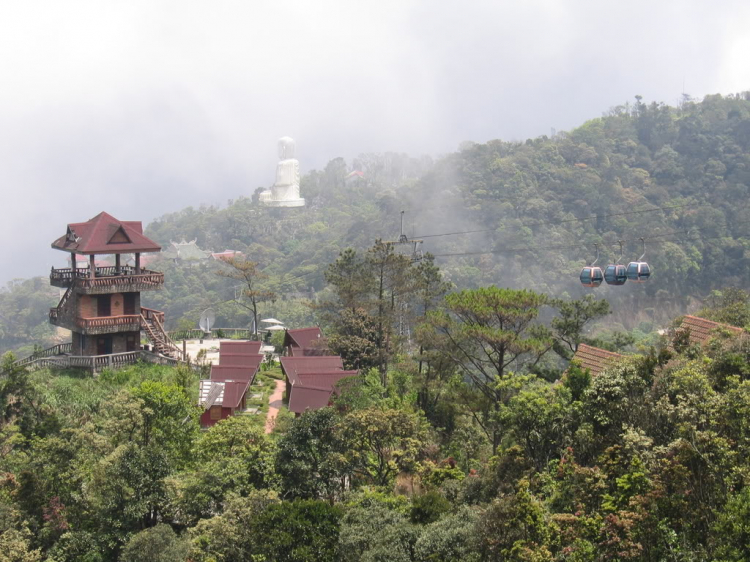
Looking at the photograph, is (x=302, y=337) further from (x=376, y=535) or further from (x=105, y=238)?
(x=376, y=535)

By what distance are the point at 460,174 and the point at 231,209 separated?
35.9 meters

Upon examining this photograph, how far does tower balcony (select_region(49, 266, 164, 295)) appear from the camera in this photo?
30094mm

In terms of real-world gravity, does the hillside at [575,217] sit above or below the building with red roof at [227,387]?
above

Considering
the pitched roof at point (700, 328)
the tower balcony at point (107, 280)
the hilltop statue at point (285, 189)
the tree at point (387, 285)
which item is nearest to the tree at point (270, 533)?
the pitched roof at point (700, 328)

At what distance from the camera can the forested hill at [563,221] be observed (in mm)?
68938

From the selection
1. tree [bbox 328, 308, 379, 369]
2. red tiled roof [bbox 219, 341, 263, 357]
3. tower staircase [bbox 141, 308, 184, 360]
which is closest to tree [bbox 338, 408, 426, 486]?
tree [bbox 328, 308, 379, 369]

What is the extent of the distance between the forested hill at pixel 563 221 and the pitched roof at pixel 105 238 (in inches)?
1192

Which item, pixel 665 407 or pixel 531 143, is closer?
pixel 665 407

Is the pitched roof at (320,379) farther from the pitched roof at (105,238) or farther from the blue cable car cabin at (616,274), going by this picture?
the blue cable car cabin at (616,274)

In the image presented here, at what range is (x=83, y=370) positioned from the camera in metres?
29.9

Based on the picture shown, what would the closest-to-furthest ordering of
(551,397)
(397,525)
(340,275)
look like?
(397,525) < (551,397) < (340,275)

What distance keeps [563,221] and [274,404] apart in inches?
1987

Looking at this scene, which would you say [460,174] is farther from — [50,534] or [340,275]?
[50,534]

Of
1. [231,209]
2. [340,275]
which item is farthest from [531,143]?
[340,275]
